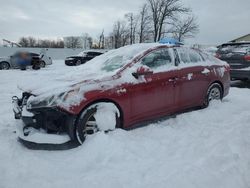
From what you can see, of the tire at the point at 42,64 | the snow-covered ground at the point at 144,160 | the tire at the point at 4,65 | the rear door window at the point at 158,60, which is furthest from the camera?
the tire at the point at 42,64

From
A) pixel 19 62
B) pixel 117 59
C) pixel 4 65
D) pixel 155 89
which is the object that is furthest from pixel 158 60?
pixel 4 65

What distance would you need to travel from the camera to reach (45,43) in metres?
67.8

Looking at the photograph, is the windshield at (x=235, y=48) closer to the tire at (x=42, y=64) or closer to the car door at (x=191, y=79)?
the car door at (x=191, y=79)

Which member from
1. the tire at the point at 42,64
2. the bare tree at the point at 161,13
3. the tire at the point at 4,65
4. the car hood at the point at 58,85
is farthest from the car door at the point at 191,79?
the bare tree at the point at 161,13

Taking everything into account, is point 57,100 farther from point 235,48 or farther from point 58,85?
point 235,48

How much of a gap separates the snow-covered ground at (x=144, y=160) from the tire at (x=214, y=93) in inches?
42.7

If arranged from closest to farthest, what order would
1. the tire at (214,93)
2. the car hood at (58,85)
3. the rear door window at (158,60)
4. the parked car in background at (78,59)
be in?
the car hood at (58,85) < the rear door window at (158,60) < the tire at (214,93) < the parked car in background at (78,59)

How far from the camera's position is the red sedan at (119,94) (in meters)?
4.11

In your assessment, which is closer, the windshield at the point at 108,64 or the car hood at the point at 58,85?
the car hood at the point at 58,85

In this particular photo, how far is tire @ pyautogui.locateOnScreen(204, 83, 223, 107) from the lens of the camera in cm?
617

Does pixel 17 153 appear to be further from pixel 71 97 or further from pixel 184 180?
pixel 184 180

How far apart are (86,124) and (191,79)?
7.99 feet

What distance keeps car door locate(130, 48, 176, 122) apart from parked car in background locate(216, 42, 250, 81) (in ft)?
15.6

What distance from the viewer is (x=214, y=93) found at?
6383mm
